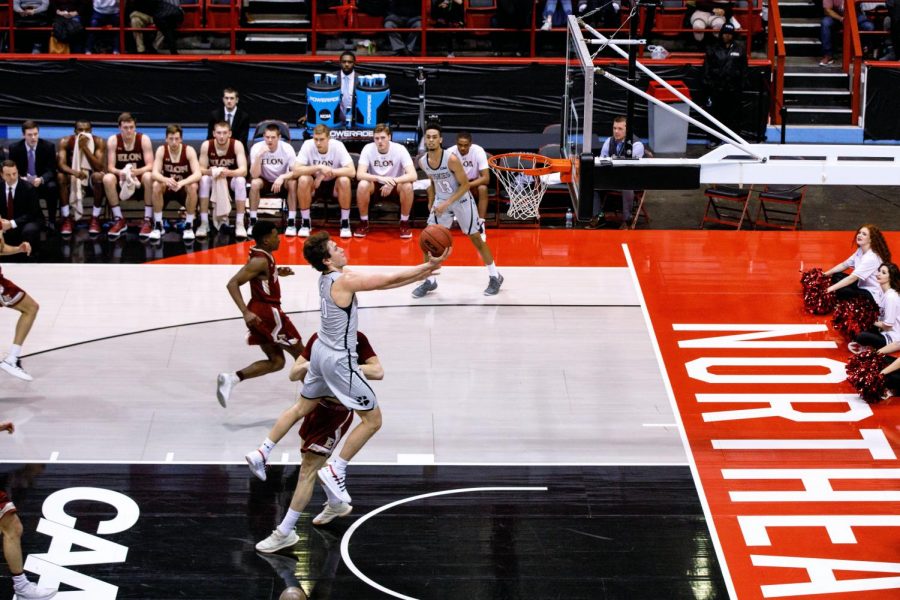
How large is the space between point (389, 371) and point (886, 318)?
160 inches

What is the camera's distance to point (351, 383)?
308 inches

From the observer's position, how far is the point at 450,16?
17.1 meters

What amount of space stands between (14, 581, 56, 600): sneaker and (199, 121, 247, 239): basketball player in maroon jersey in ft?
23.0

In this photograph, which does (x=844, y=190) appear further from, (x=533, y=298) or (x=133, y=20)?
(x=133, y=20)

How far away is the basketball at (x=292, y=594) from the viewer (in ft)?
23.5

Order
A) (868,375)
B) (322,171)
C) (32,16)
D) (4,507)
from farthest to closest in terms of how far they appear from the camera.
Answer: (32,16), (322,171), (868,375), (4,507)

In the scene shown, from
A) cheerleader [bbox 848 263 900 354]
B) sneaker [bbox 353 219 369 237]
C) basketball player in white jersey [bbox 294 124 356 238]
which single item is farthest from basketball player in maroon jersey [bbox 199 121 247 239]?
cheerleader [bbox 848 263 900 354]

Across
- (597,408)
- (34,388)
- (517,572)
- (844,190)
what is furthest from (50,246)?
(844,190)

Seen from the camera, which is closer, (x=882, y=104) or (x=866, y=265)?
(x=866, y=265)

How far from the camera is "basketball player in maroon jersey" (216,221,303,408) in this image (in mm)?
9086

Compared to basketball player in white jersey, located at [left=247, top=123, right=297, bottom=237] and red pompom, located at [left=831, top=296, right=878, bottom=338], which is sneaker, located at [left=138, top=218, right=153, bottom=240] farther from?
red pompom, located at [left=831, top=296, right=878, bottom=338]

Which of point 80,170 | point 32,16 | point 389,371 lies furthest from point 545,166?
point 32,16

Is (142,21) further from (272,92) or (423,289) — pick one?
(423,289)

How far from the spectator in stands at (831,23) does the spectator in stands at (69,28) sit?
10236 mm
